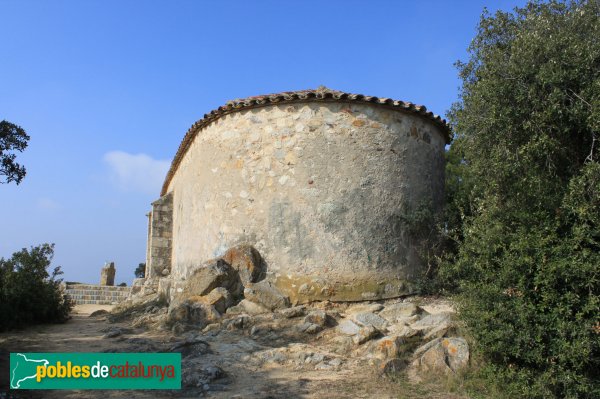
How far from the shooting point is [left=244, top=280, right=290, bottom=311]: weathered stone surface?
9.59 m

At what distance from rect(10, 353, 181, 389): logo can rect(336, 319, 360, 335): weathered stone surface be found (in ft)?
9.16

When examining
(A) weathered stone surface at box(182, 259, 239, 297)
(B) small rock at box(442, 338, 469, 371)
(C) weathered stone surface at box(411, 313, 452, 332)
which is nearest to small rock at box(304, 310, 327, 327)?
(C) weathered stone surface at box(411, 313, 452, 332)

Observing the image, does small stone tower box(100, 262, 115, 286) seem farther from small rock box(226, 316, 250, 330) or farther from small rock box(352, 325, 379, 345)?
small rock box(352, 325, 379, 345)

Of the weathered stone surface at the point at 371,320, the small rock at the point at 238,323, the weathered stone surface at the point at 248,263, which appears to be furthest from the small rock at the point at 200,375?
the weathered stone surface at the point at 248,263

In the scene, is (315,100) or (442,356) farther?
(315,100)

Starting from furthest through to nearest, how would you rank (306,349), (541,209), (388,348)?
(306,349) → (388,348) → (541,209)

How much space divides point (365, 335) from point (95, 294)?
56.9 feet

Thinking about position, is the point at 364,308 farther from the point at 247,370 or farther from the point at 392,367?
the point at 247,370

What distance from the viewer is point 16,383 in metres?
6.55

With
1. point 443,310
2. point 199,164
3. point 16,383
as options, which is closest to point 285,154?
point 199,164

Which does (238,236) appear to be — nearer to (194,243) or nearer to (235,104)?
(194,243)

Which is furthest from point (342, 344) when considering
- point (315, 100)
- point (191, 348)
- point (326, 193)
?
point (315, 100)

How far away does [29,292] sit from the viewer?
12680 mm

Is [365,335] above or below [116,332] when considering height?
above
